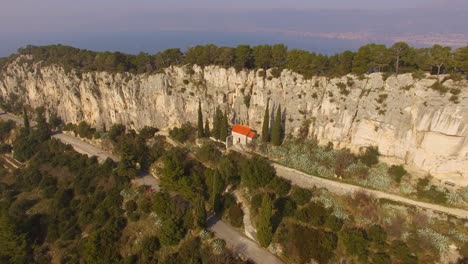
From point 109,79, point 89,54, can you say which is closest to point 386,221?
point 109,79

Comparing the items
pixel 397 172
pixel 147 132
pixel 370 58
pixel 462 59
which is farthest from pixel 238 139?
pixel 462 59

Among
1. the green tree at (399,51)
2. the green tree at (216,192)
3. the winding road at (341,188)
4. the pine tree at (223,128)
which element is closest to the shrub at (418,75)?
the green tree at (399,51)

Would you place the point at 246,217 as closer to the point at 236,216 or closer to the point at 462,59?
the point at 236,216

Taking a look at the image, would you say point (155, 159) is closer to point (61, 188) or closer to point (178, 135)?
point (178, 135)

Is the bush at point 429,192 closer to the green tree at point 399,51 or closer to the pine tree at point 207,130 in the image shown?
the green tree at point 399,51

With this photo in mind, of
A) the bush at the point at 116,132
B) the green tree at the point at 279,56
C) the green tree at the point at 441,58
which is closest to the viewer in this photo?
the green tree at the point at 441,58
